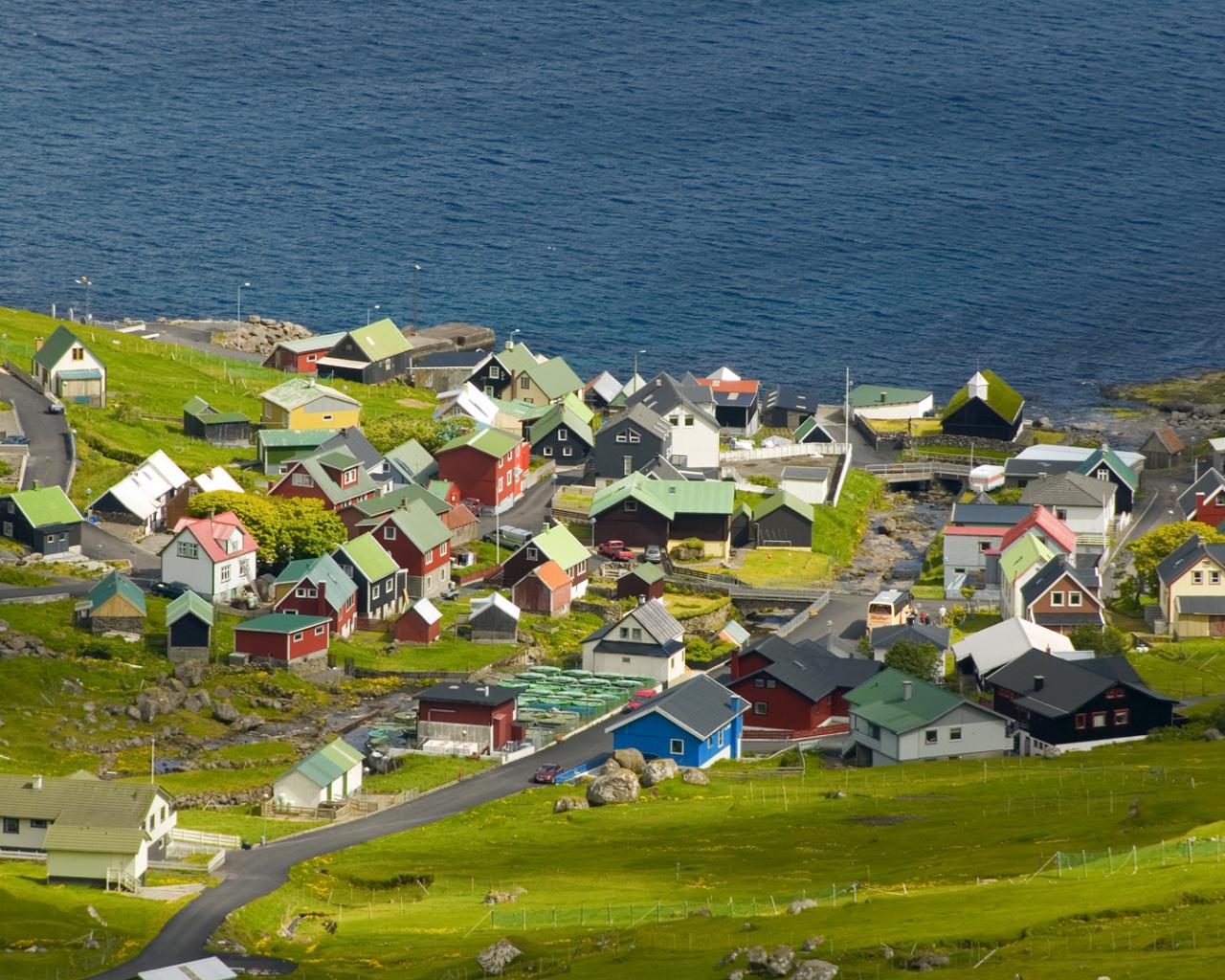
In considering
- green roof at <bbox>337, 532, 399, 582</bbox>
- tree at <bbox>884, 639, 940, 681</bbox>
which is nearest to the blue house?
tree at <bbox>884, 639, 940, 681</bbox>

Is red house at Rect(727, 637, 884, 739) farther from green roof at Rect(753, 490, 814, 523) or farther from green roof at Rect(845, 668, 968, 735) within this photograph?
green roof at Rect(753, 490, 814, 523)

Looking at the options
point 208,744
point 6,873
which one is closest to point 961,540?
point 208,744

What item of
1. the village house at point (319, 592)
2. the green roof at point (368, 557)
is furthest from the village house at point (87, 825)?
the green roof at point (368, 557)

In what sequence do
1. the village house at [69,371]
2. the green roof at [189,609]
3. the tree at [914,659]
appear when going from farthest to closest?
the village house at [69,371] < the green roof at [189,609] < the tree at [914,659]

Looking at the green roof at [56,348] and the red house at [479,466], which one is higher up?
the green roof at [56,348]

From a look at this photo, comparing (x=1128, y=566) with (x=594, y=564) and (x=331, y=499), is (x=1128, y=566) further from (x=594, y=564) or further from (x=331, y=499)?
(x=331, y=499)

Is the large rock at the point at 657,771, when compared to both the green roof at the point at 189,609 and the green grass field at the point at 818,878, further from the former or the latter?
the green roof at the point at 189,609
